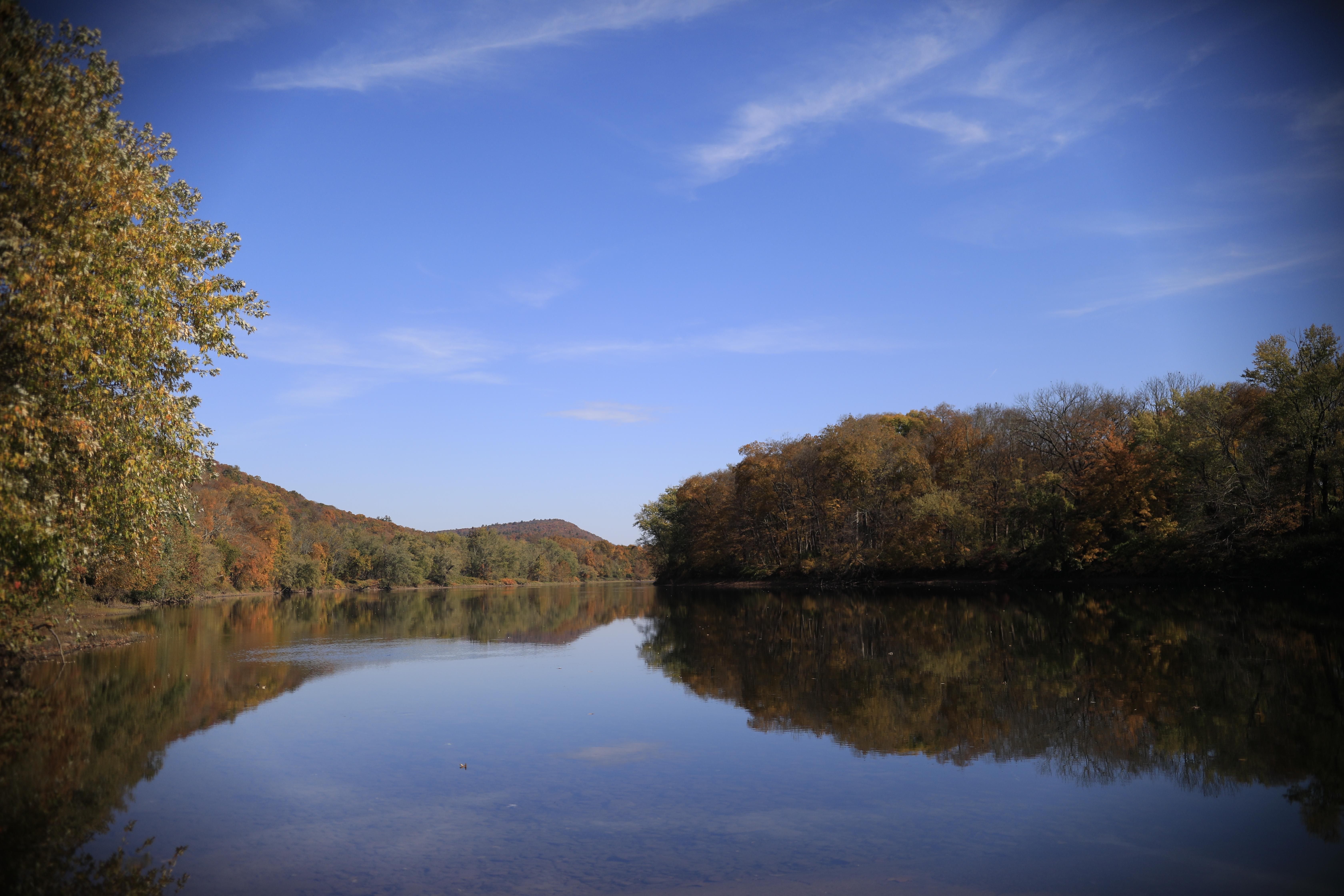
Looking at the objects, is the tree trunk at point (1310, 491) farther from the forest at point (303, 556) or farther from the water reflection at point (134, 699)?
the forest at point (303, 556)

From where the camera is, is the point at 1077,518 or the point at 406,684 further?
the point at 1077,518

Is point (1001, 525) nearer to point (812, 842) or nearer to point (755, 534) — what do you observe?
point (755, 534)

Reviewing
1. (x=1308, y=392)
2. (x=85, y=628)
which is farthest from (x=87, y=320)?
(x=1308, y=392)

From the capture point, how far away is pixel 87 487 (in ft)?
43.1

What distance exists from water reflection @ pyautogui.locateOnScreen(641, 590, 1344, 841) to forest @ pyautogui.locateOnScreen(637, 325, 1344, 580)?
1186 cm

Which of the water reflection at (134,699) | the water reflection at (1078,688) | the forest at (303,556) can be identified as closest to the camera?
the water reflection at (134,699)

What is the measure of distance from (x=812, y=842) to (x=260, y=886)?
514 centimetres

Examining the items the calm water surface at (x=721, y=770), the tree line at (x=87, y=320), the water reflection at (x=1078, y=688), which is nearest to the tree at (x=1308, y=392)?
the water reflection at (x=1078, y=688)

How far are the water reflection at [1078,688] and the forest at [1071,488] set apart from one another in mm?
11858

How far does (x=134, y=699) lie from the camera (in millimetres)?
16828

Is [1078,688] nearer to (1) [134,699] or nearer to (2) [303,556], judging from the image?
(1) [134,699]

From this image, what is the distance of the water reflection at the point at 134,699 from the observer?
27.5 feet

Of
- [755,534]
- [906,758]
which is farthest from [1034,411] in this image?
[906,758]

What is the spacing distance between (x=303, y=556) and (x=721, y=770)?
351ft
